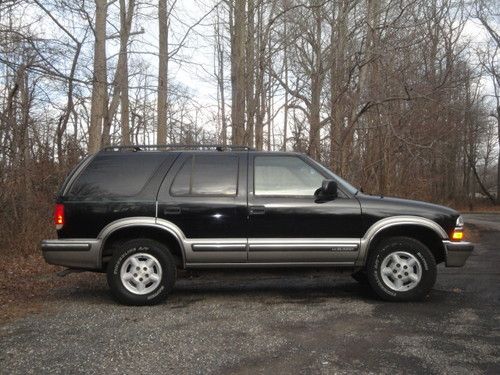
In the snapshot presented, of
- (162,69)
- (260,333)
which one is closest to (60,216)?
(260,333)

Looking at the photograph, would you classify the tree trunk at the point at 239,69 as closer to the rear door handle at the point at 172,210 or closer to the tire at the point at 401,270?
the rear door handle at the point at 172,210

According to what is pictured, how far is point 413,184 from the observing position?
18547mm

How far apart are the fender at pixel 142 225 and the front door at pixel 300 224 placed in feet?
2.75

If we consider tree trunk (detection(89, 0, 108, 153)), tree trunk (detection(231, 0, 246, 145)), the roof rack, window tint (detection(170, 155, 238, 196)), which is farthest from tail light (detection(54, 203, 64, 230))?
tree trunk (detection(231, 0, 246, 145))

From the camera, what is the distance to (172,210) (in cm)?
636

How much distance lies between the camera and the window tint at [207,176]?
6504 millimetres

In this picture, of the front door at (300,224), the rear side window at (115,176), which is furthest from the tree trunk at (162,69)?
the front door at (300,224)

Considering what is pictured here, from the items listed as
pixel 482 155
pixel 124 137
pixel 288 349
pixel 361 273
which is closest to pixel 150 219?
pixel 288 349

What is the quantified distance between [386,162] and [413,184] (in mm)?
2364

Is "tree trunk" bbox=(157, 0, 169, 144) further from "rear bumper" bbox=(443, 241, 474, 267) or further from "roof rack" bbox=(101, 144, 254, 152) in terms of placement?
"rear bumper" bbox=(443, 241, 474, 267)

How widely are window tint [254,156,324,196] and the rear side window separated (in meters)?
1.24

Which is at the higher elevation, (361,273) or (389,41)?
(389,41)

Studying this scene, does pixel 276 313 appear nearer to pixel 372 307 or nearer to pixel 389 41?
pixel 372 307

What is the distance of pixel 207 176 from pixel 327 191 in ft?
4.81
